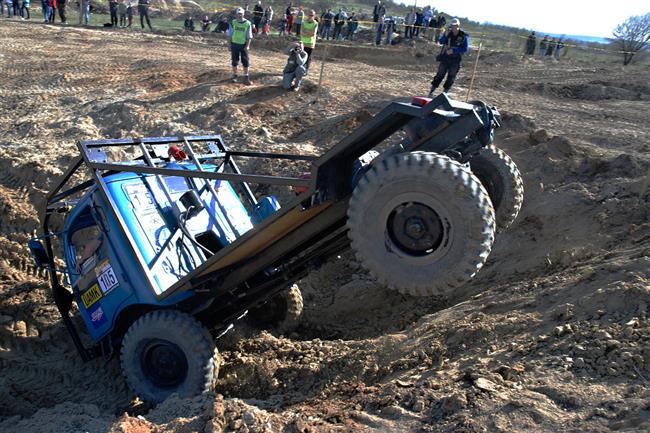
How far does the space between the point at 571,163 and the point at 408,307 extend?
333 centimetres

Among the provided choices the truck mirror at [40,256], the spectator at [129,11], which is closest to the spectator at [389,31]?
the spectator at [129,11]

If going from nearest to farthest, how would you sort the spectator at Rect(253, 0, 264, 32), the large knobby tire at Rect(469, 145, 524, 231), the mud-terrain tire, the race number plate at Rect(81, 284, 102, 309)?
the large knobby tire at Rect(469, 145, 524, 231)
the race number plate at Rect(81, 284, 102, 309)
the mud-terrain tire
the spectator at Rect(253, 0, 264, 32)

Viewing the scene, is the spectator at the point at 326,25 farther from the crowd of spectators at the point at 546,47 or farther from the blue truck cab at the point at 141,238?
the blue truck cab at the point at 141,238

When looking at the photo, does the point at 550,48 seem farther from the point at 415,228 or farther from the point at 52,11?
the point at 415,228

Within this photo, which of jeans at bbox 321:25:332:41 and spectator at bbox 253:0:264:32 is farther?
spectator at bbox 253:0:264:32

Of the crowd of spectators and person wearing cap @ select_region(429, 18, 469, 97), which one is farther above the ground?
person wearing cap @ select_region(429, 18, 469, 97)

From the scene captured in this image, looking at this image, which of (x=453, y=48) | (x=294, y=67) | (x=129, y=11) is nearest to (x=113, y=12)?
(x=129, y=11)

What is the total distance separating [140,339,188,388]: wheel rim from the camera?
15.8 ft

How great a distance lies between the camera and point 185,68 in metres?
16.3

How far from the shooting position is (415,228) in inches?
134

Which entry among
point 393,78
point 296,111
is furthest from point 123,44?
point 296,111

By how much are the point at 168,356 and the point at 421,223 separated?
8.61ft

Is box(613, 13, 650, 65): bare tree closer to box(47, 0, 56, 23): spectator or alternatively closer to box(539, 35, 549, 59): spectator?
box(539, 35, 549, 59): spectator

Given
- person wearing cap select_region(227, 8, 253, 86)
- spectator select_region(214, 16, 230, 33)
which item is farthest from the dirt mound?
A: spectator select_region(214, 16, 230, 33)
